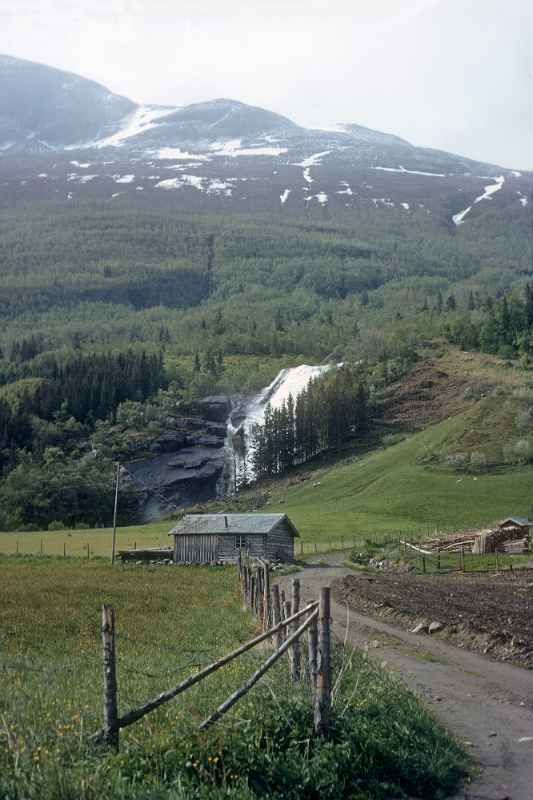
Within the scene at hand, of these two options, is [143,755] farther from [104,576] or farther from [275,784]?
[104,576]

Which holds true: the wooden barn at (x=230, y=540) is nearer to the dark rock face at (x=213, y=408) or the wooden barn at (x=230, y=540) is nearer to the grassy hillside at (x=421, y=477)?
the grassy hillside at (x=421, y=477)

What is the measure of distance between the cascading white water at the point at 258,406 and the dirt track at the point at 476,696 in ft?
358

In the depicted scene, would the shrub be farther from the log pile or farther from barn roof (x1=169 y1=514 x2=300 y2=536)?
the log pile

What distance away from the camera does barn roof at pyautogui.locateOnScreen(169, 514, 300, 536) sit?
6644 centimetres

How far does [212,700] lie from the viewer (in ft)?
39.3

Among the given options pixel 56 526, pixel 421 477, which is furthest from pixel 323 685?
pixel 56 526

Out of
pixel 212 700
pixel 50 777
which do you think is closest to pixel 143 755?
pixel 50 777

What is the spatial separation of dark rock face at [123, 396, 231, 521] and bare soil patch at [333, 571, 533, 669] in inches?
3475

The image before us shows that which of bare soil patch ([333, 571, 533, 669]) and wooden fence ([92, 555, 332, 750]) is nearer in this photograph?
wooden fence ([92, 555, 332, 750])

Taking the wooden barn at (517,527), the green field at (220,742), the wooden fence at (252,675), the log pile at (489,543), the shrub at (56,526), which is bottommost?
the shrub at (56,526)

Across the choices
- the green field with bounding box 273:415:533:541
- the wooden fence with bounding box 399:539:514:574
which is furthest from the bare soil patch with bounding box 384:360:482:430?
the wooden fence with bounding box 399:539:514:574

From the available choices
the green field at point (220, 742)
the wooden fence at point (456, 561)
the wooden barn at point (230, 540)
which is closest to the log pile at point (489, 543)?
the wooden fence at point (456, 561)

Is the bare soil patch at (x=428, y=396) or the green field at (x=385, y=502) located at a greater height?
the bare soil patch at (x=428, y=396)

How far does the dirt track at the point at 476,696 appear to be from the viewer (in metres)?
11.3
